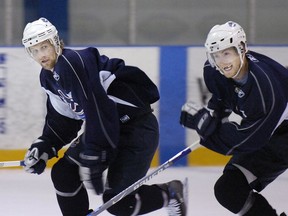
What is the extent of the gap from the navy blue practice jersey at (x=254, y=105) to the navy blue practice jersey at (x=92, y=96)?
0.37 m

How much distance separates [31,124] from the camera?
5074 mm

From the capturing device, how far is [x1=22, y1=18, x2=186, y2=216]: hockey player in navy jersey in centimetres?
293

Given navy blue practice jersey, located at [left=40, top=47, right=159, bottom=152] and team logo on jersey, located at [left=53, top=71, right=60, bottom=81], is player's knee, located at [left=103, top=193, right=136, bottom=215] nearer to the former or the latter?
navy blue practice jersey, located at [left=40, top=47, right=159, bottom=152]

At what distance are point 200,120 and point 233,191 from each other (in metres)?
0.31

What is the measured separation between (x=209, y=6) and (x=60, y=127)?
8.46ft

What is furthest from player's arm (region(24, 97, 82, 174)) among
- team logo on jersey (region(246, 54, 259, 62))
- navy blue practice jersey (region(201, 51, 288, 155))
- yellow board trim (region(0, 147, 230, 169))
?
yellow board trim (region(0, 147, 230, 169))

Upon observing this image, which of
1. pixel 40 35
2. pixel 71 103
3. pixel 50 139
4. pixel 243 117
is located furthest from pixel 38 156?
pixel 243 117

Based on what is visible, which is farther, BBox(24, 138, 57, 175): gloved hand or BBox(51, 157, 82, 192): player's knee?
BBox(24, 138, 57, 175): gloved hand

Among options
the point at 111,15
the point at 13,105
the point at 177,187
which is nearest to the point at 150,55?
the point at 111,15

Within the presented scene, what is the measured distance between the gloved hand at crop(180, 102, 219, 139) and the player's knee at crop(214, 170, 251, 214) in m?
0.21

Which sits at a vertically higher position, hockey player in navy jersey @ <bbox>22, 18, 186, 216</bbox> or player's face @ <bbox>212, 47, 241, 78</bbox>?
player's face @ <bbox>212, 47, 241, 78</bbox>

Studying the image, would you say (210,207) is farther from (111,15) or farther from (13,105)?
(111,15)

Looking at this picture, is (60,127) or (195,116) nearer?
(195,116)

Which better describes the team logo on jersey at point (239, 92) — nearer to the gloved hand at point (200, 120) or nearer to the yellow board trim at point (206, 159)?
the gloved hand at point (200, 120)
